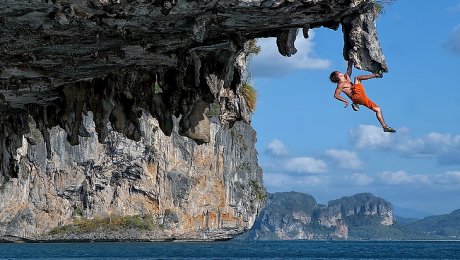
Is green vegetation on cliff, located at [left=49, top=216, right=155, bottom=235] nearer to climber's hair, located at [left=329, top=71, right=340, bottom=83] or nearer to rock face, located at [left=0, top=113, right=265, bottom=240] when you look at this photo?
rock face, located at [left=0, top=113, right=265, bottom=240]

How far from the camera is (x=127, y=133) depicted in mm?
13414

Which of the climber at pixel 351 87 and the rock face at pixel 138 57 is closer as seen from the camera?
the rock face at pixel 138 57

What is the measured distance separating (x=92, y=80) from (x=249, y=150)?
93.0 metres

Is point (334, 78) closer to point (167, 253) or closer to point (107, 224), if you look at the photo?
point (167, 253)

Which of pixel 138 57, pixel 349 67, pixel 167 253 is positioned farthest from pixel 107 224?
pixel 349 67

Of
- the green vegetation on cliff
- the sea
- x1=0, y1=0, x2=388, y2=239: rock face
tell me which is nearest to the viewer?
x1=0, y1=0, x2=388, y2=239: rock face

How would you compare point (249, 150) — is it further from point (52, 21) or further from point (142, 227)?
point (52, 21)

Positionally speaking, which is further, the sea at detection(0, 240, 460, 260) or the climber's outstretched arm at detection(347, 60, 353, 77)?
the sea at detection(0, 240, 460, 260)

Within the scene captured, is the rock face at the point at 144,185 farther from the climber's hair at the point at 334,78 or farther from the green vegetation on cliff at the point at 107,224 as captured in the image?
the climber's hair at the point at 334,78

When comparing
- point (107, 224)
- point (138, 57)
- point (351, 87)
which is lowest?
point (351, 87)

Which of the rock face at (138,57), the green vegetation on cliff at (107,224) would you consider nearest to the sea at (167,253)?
the green vegetation on cliff at (107,224)

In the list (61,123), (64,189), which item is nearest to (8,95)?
(61,123)

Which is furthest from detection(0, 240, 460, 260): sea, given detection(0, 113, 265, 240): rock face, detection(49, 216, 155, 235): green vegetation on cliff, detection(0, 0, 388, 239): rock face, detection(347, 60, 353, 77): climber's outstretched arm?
detection(347, 60, 353, 77): climber's outstretched arm

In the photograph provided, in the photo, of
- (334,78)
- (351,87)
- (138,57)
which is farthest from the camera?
(138,57)
